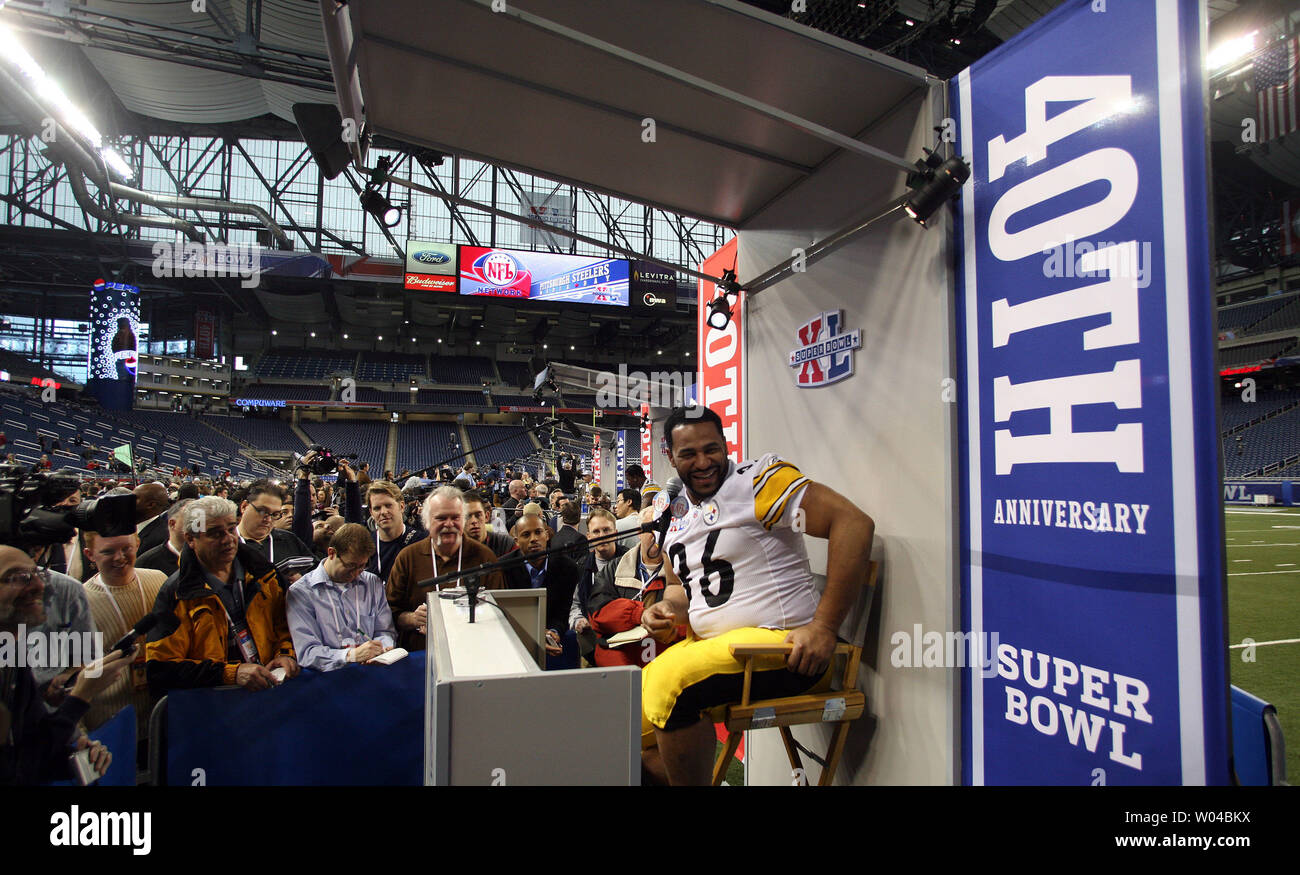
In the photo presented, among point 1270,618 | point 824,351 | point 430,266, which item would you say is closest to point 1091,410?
point 824,351

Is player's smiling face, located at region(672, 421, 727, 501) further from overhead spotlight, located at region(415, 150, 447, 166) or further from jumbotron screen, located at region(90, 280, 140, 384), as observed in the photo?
jumbotron screen, located at region(90, 280, 140, 384)

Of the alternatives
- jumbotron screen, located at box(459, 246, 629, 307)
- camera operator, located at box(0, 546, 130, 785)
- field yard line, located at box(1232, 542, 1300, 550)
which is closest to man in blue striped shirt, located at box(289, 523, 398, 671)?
camera operator, located at box(0, 546, 130, 785)

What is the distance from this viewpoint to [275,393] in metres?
34.1

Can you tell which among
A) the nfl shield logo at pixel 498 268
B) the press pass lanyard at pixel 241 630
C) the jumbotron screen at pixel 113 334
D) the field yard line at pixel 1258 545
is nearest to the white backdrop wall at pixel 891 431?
the press pass lanyard at pixel 241 630

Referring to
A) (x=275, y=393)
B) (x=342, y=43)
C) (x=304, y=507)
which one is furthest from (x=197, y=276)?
(x=342, y=43)

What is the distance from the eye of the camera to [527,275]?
21.5m

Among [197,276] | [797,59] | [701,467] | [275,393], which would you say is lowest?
[701,467]

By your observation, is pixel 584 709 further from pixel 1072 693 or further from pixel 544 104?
pixel 544 104

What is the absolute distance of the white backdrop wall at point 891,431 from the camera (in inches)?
75.5

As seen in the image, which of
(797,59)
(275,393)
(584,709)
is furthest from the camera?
(275,393)

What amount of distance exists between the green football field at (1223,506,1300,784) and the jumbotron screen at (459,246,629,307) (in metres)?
18.1

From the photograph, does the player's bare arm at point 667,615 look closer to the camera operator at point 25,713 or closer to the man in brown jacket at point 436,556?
the man in brown jacket at point 436,556

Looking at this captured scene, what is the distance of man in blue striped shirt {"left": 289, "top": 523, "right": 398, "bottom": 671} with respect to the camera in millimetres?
2650
